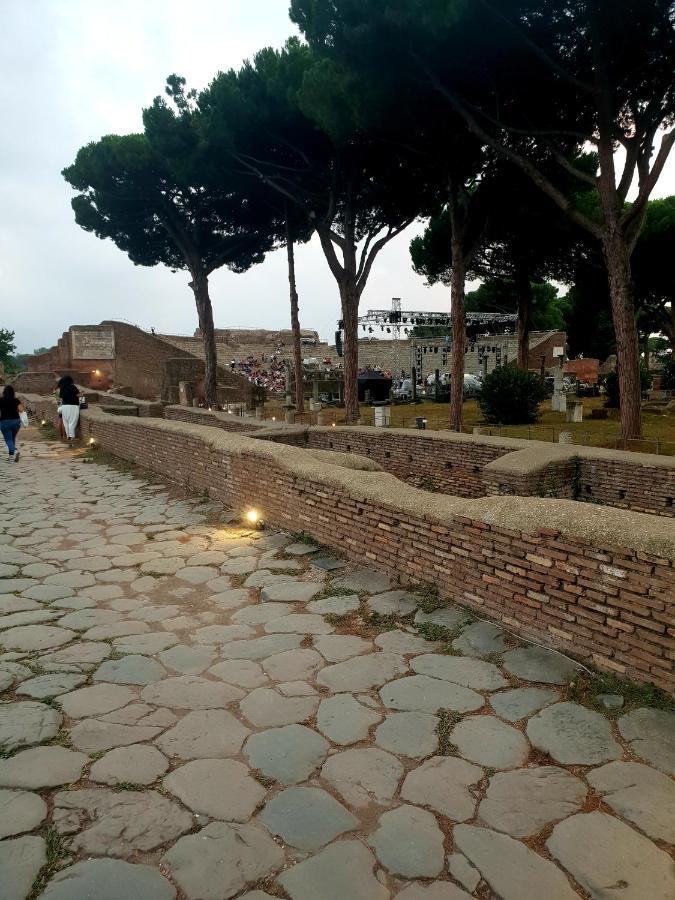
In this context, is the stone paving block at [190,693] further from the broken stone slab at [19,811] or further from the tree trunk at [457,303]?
the tree trunk at [457,303]

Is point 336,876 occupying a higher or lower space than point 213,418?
lower

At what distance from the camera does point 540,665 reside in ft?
9.11

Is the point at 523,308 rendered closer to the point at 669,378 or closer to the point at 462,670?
the point at 669,378

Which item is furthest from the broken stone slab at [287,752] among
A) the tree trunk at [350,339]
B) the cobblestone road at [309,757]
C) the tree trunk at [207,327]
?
the tree trunk at [207,327]

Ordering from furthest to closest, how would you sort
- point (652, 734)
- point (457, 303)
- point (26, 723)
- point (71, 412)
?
point (457, 303) → point (71, 412) → point (26, 723) → point (652, 734)

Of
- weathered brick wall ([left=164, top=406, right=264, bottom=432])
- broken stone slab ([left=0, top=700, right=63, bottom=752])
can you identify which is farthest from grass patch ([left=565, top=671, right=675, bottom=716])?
weathered brick wall ([left=164, top=406, right=264, bottom=432])

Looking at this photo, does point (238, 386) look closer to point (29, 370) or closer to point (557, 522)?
point (29, 370)

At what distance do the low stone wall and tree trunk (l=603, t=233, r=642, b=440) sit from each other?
799 cm

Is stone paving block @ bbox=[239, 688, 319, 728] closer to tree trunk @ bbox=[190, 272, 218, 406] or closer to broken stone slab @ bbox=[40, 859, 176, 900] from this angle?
broken stone slab @ bbox=[40, 859, 176, 900]

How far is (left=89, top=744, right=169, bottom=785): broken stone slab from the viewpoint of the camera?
2.02 metres

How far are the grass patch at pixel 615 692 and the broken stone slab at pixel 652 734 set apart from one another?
0.04 meters

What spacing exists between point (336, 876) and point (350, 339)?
1596cm

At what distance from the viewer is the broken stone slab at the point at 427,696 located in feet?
8.13

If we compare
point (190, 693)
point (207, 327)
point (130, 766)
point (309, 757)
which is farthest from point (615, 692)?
point (207, 327)
